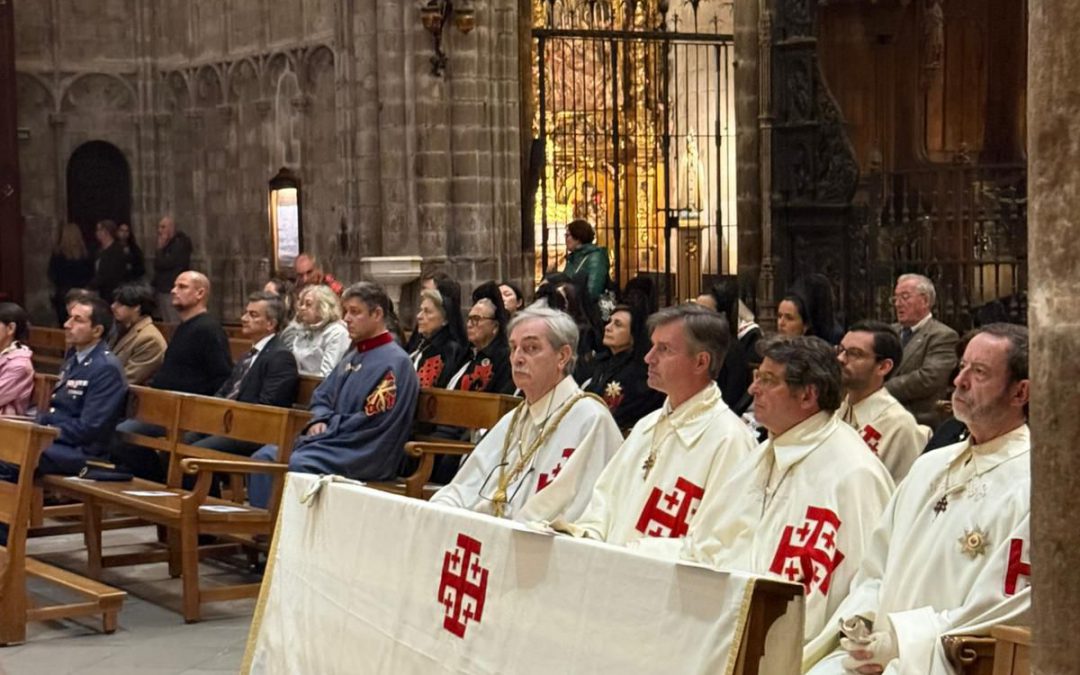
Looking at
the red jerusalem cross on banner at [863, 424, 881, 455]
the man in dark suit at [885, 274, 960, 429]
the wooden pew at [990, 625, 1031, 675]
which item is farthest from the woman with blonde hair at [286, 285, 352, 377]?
the wooden pew at [990, 625, 1031, 675]

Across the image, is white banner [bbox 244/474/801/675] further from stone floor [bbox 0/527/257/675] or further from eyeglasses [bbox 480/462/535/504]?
stone floor [bbox 0/527/257/675]

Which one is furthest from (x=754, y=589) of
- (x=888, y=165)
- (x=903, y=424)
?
(x=888, y=165)

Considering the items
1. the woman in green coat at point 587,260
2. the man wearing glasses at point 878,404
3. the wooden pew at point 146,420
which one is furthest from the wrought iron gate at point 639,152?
the man wearing glasses at point 878,404

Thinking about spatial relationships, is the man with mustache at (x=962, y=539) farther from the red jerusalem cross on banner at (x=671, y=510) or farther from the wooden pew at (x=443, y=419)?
the wooden pew at (x=443, y=419)

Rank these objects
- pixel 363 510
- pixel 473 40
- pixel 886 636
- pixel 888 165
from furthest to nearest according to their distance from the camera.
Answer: pixel 473 40 → pixel 888 165 → pixel 363 510 → pixel 886 636

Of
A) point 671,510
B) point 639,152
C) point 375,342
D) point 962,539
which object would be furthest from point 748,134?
point 962,539

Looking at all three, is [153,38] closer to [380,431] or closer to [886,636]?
[380,431]

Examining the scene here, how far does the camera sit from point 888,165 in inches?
521

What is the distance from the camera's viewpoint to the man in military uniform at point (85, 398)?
27.0 ft

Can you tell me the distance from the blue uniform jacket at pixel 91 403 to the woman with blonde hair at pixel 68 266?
10086mm

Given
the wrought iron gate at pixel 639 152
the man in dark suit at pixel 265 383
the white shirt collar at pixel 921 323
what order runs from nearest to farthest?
1. the white shirt collar at pixel 921 323
2. the man in dark suit at pixel 265 383
3. the wrought iron gate at pixel 639 152

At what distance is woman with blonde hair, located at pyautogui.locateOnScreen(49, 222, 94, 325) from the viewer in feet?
59.9

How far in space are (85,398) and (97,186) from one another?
11181mm

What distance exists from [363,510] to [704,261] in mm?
13163
